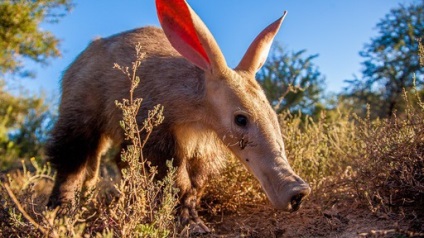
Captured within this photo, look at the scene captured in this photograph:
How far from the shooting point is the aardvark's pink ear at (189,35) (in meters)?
4.03

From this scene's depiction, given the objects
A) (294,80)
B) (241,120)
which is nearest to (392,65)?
(294,80)

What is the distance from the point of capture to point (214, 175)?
15.5ft

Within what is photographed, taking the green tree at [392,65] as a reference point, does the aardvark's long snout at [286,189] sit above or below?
below

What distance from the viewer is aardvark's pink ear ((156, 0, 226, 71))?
4.03 metres

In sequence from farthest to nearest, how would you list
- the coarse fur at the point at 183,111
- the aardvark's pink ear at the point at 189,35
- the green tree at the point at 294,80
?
the green tree at the point at 294,80, the aardvark's pink ear at the point at 189,35, the coarse fur at the point at 183,111

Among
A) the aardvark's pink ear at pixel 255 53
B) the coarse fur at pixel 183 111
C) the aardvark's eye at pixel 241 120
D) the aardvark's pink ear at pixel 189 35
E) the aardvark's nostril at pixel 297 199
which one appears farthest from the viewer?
the aardvark's pink ear at pixel 255 53

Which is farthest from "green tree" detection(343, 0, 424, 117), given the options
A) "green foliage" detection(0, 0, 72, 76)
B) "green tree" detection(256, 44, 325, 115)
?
"green foliage" detection(0, 0, 72, 76)

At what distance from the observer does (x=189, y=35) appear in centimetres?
420

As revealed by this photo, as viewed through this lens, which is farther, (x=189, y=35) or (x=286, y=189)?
(x=189, y=35)

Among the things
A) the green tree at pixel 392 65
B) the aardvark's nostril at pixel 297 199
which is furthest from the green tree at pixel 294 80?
the aardvark's nostril at pixel 297 199

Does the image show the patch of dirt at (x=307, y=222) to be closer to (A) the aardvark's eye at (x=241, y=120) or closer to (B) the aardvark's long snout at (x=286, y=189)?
(B) the aardvark's long snout at (x=286, y=189)

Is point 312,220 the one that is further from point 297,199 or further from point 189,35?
point 189,35

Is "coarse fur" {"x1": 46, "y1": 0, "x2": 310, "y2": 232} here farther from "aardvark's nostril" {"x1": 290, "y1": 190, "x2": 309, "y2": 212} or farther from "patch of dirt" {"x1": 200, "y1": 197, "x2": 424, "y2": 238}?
"patch of dirt" {"x1": 200, "y1": 197, "x2": 424, "y2": 238}

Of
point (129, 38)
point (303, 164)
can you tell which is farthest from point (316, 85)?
point (129, 38)
